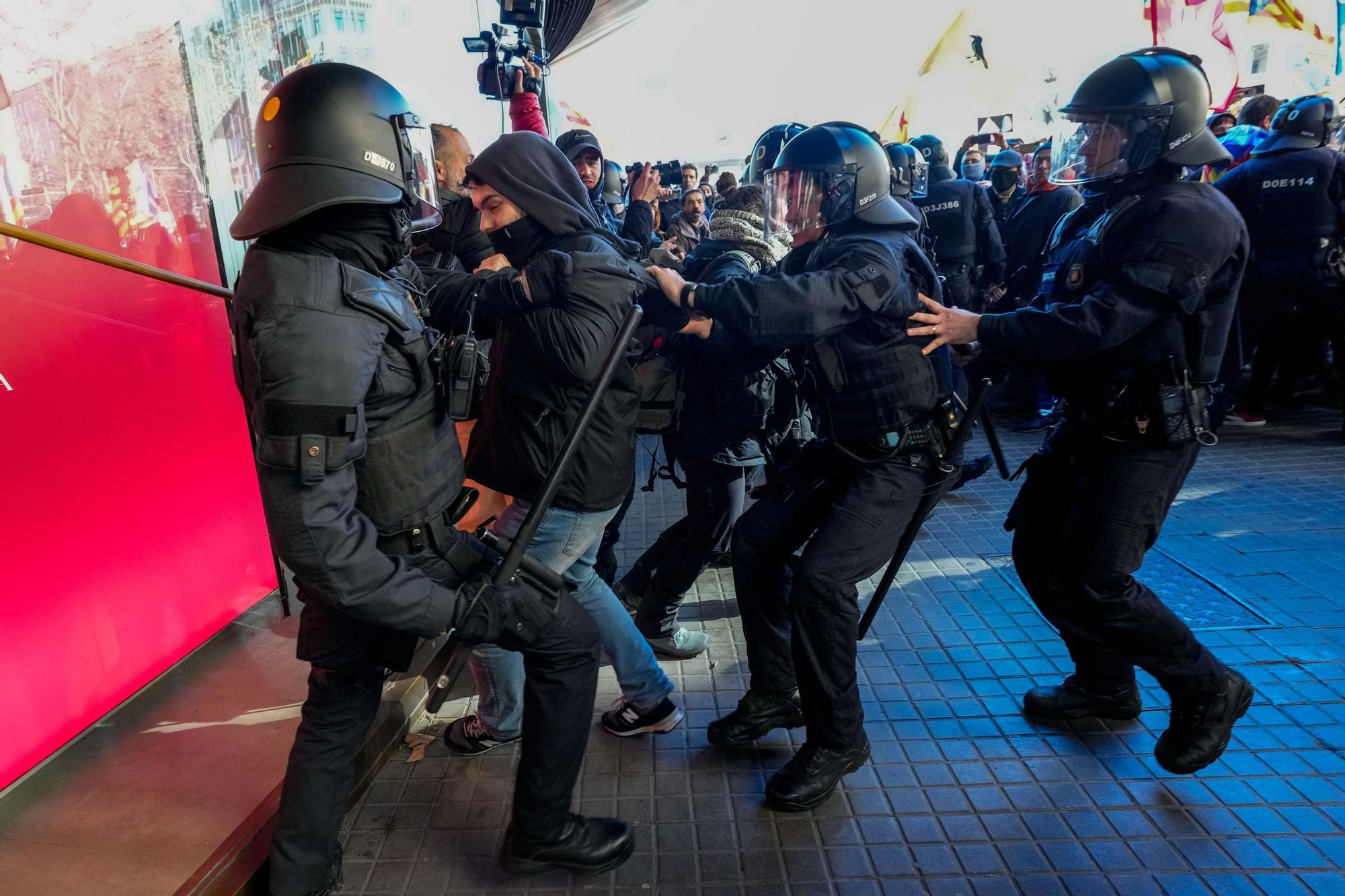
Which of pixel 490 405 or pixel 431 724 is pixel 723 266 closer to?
pixel 490 405

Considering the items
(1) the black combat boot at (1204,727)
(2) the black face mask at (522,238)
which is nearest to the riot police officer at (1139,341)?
(1) the black combat boot at (1204,727)

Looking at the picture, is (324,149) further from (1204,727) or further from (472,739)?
(1204,727)

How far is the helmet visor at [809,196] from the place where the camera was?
2.50m

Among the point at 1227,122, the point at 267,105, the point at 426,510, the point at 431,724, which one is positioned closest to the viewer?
the point at 267,105

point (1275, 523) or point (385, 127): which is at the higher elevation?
point (385, 127)

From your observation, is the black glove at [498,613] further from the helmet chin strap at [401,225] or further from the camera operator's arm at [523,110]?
the camera operator's arm at [523,110]

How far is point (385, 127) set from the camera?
178 cm

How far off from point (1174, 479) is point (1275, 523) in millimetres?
2654

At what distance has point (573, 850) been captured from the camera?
2.19 meters

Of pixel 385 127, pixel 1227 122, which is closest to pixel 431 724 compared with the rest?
pixel 385 127

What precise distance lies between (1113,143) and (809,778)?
2.20m

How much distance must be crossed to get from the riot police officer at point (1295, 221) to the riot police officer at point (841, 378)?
486cm

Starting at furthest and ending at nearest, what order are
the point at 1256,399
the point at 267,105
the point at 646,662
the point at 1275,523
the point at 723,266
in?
the point at 1256,399 → the point at 1275,523 → the point at 723,266 → the point at 646,662 → the point at 267,105

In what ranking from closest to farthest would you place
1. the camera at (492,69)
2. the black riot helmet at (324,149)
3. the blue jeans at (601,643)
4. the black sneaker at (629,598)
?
the black riot helmet at (324,149) < the blue jeans at (601,643) < the black sneaker at (629,598) < the camera at (492,69)
